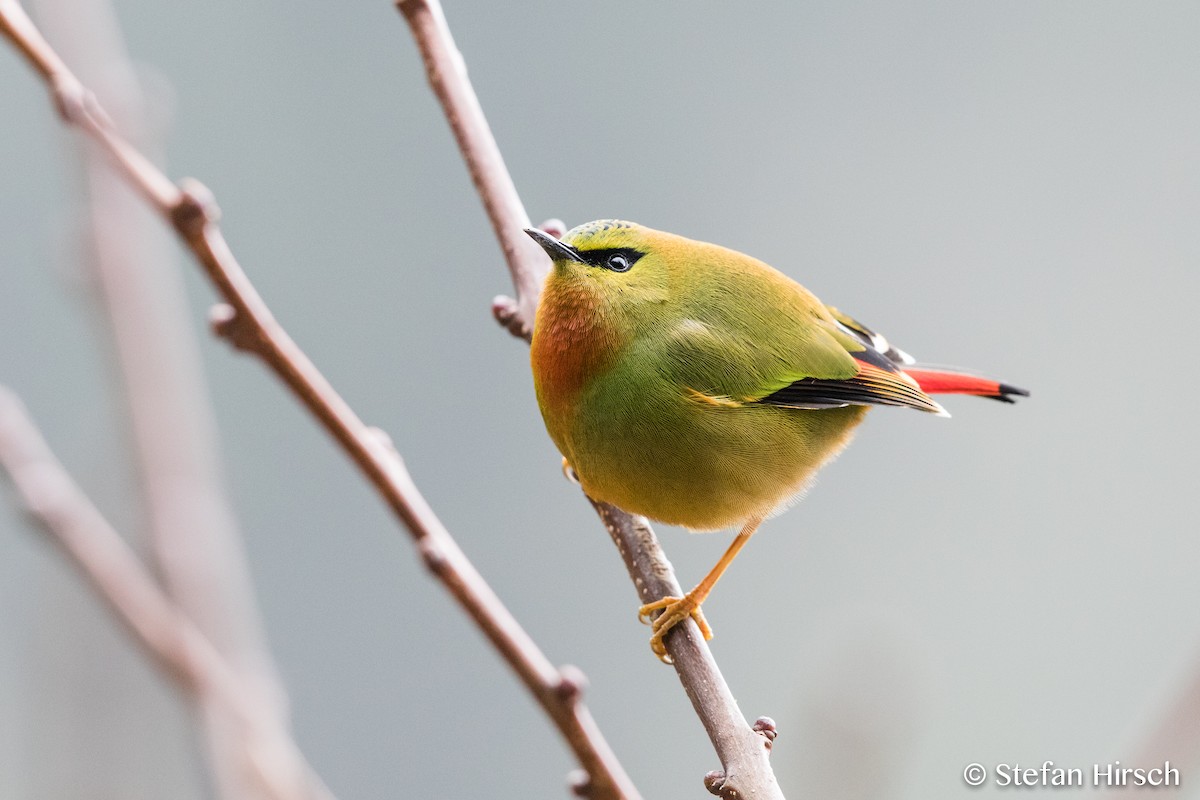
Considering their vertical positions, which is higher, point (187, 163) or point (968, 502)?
point (187, 163)

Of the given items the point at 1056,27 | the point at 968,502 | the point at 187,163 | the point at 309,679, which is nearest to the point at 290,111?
the point at 187,163

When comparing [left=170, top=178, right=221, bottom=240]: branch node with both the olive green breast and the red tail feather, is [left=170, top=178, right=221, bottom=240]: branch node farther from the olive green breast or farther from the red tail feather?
the red tail feather

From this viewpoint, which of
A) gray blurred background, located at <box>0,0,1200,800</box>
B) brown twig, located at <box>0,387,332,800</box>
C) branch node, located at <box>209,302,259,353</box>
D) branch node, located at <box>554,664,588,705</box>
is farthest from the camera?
gray blurred background, located at <box>0,0,1200,800</box>

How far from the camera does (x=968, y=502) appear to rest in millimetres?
8250

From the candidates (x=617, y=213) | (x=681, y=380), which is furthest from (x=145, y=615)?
(x=617, y=213)

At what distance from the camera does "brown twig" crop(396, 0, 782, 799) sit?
6.40 ft

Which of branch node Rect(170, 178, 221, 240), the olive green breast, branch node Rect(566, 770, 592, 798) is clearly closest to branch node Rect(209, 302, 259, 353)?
branch node Rect(170, 178, 221, 240)

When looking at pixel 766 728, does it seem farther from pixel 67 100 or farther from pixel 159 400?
pixel 67 100

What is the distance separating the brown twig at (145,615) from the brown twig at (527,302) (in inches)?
26.4

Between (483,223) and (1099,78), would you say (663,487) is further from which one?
(1099,78)

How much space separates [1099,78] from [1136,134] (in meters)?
0.70

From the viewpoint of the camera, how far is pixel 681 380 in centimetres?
261

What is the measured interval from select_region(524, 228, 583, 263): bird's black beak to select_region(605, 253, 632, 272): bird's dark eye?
0.09 m

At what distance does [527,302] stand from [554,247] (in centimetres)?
32
